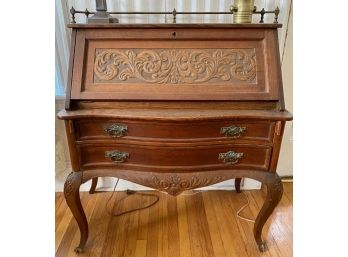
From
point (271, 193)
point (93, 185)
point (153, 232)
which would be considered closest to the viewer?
point (271, 193)

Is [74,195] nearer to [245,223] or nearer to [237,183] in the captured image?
[245,223]

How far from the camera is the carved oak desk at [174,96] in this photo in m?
1.28

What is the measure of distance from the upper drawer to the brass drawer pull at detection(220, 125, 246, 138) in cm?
17

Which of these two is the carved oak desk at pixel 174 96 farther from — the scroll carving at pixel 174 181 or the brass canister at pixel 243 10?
the brass canister at pixel 243 10

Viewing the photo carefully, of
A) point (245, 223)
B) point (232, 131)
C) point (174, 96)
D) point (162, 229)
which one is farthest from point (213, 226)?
point (174, 96)

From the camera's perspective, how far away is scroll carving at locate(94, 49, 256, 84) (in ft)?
4.35

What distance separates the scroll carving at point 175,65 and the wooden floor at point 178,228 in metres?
0.96

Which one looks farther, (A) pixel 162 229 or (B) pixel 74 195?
(A) pixel 162 229

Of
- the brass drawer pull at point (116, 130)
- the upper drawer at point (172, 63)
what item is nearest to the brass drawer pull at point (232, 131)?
the upper drawer at point (172, 63)

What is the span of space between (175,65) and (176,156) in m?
0.43

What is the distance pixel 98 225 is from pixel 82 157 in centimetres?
67

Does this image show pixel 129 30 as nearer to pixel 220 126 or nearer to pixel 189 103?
pixel 189 103

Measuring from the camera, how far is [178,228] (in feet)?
5.80
